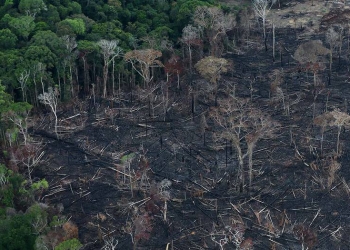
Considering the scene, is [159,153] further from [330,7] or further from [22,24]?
[330,7]

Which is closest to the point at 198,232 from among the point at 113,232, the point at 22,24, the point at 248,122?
the point at 113,232

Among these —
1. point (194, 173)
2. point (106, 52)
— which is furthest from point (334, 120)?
point (106, 52)

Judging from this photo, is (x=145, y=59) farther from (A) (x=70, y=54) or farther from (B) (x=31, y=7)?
(B) (x=31, y=7)

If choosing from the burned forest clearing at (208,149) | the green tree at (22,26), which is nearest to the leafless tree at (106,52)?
the burned forest clearing at (208,149)

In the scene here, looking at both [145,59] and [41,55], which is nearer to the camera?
[145,59]

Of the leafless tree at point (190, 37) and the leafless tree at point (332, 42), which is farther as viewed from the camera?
the leafless tree at point (190, 37)

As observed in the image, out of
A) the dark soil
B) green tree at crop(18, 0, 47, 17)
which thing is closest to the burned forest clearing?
the dark soil

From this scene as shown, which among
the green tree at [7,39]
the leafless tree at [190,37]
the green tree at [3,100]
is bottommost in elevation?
the green tree at [3,100]

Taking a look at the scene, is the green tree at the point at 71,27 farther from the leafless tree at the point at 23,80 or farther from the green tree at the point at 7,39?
the leafless tree at the point at 23,80

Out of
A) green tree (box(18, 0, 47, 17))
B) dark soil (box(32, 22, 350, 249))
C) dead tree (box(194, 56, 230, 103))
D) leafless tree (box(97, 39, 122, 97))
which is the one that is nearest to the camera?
dark soil (box(32, 22, 350, 249))

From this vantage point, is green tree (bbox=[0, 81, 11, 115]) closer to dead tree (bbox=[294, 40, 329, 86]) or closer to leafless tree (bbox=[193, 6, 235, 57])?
leafless tree (bbox=[193, 6, 235, 57])
